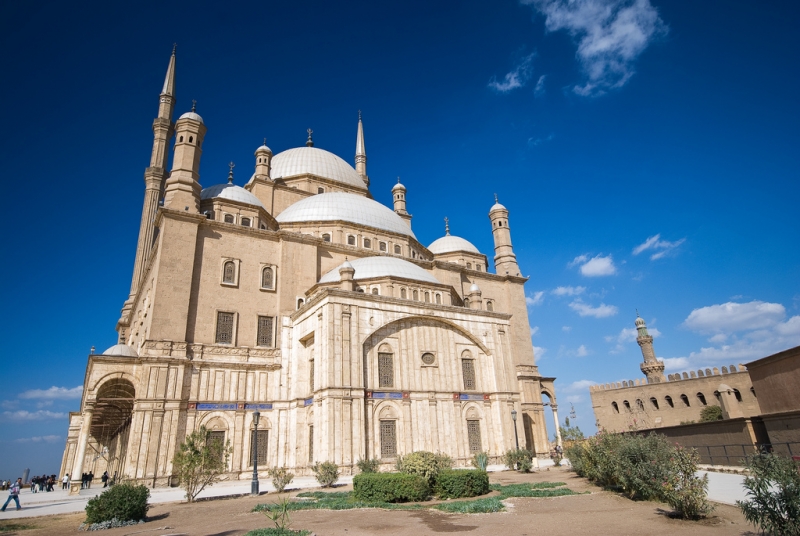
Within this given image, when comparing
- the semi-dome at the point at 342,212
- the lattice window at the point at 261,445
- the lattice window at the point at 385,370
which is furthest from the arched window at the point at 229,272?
the lattice window at the point at 385,370

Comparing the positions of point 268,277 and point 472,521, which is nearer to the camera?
point 472,521

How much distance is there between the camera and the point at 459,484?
12.3 meters

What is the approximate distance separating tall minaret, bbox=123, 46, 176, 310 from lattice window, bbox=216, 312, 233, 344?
33.3 ft

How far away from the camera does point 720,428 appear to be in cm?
1478

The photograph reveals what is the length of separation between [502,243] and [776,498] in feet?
104

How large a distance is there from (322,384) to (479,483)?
32.1 feet

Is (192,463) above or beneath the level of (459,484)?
above

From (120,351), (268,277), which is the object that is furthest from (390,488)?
(268,277)

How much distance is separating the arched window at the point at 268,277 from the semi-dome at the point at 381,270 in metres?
2.55

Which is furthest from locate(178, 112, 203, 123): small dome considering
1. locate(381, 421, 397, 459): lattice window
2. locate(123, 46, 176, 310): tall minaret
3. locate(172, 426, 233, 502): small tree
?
locate(381, 421, 397, 459): lattice window

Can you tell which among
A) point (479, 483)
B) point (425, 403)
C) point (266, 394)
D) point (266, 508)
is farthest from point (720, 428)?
point (266, 394)

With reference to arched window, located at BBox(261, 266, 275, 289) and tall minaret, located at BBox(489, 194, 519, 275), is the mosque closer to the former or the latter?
arched window, located at BBox(261, 266, 275, 289)

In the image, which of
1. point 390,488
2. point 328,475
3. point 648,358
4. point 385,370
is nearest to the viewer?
point 390,488

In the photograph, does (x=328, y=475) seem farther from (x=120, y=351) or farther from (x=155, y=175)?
(x=155, y=175)
